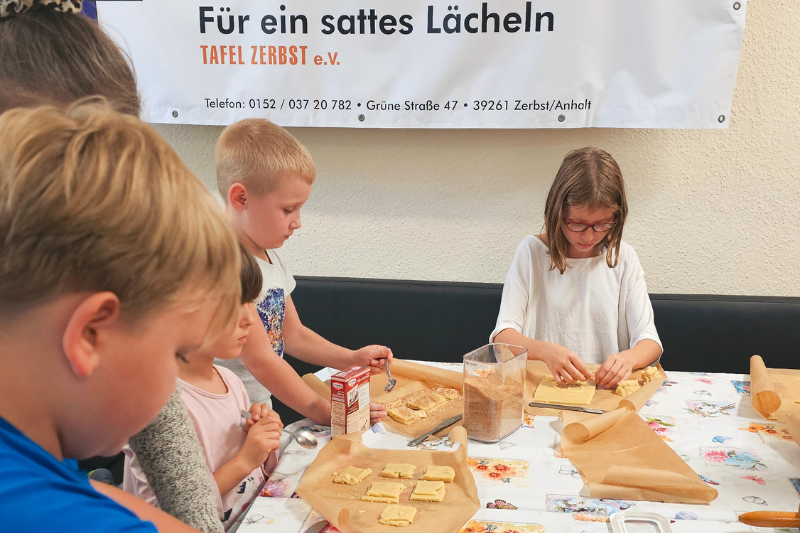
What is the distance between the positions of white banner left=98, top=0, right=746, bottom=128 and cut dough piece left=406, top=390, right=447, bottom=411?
1224mm

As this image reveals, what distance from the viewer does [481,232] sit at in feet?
8.51

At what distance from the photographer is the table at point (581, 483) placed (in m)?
1.02

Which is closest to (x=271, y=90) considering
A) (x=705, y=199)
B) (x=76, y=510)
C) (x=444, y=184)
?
(x=444, y=184)

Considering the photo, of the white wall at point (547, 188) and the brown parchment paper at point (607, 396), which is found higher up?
the white wall at point (547, 188)

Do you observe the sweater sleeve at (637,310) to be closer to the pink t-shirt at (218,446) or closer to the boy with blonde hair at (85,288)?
the pink t-shirt at (218,446)

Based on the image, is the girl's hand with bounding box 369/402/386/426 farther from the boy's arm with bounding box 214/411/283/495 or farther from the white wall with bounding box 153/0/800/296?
the white wall with bounding box 153/0/800/296

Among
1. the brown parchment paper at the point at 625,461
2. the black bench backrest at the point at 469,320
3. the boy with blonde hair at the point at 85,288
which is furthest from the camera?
the black bench backrest at the point at 469,320

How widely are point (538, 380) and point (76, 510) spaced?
1.27 metres

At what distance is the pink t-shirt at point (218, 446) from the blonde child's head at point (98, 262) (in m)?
0.72

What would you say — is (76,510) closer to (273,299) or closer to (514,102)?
(273,299)

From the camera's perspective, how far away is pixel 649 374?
163 centimetres

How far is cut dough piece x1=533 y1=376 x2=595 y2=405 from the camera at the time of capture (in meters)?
1.46

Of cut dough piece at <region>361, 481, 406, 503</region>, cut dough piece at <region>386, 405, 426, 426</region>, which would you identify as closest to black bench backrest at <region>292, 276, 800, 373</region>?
cut dough piece at <region>386, 405, 426, 426</region>

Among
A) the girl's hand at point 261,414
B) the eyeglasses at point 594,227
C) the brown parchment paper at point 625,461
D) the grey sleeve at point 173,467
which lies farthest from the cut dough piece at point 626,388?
the grey sleeve at point 173,467
